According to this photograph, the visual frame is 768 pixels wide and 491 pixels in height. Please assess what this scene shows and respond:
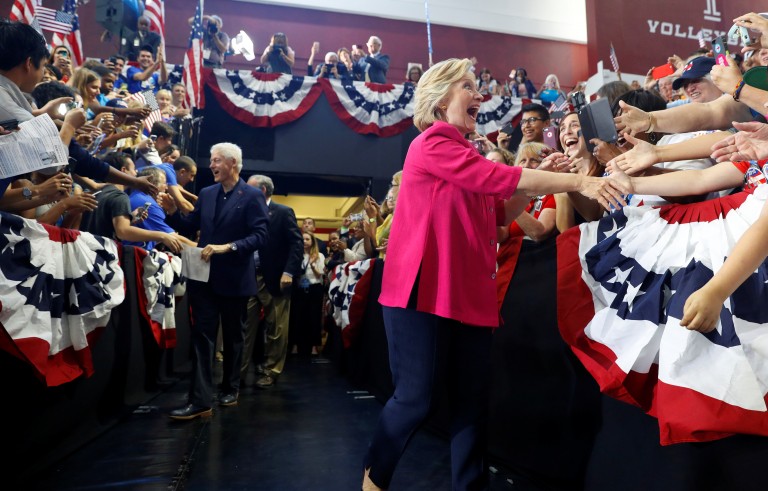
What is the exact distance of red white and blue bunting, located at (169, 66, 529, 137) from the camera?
8062mm

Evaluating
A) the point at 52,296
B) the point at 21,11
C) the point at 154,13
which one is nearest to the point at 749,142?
the point at 52,296

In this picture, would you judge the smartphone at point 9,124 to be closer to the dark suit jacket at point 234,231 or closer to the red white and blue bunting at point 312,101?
the dark suit jacket at point 234,231

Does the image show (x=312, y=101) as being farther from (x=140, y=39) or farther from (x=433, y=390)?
(x=433, y=390)

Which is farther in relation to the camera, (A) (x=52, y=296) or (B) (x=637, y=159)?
(A) (x=52, y=296)

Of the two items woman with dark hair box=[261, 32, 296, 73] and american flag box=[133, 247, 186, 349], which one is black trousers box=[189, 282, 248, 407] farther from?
woman with dark hair box=[261, 32, 296, 73]

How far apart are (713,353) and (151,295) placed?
3.16 metres

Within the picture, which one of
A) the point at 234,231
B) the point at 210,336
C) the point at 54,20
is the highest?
the point at 54,20

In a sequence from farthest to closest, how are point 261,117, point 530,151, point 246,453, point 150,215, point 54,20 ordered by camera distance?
point 261,117 → point 54,20 → point 150,215 → point 530,151 → point 246,453

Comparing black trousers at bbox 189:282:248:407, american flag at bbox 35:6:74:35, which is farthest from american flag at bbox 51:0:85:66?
black trousers at bbox 189:282:248:407

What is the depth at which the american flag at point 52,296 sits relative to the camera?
1.93 m

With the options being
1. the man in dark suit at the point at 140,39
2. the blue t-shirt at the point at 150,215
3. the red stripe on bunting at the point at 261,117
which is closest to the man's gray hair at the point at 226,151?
the blue t-shirt at the point at 150,215

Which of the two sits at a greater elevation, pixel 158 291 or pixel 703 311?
pixel 703 311

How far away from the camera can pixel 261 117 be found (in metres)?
8.12

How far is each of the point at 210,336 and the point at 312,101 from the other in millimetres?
5685
